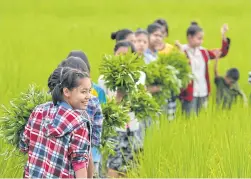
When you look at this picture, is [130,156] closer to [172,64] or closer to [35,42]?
[172,64]

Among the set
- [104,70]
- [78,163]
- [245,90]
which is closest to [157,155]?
[104,70]

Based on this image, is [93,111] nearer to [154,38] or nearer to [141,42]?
[141,42]

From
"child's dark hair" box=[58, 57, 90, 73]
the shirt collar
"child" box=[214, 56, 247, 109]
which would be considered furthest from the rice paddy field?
the shirt collar

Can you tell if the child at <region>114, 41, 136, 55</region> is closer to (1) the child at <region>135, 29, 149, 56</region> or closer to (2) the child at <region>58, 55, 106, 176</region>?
(1) the child at <region>135, 29, 149, 56</region>

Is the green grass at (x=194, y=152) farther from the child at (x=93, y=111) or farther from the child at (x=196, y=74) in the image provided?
the child at (x=196, y=74)

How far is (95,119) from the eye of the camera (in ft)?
14.5

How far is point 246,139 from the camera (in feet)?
16.2

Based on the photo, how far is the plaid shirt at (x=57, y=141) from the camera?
12.2ft

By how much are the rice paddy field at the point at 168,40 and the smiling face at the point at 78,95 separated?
2.61 feet

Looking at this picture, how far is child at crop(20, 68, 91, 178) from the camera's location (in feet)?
12.2

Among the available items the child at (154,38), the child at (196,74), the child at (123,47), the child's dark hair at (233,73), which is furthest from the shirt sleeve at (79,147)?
the child's dark hair at (233,73)

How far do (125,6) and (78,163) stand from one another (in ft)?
48.8

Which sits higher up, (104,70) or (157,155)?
(104,70)

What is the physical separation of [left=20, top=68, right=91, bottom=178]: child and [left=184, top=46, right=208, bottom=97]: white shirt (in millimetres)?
3829
